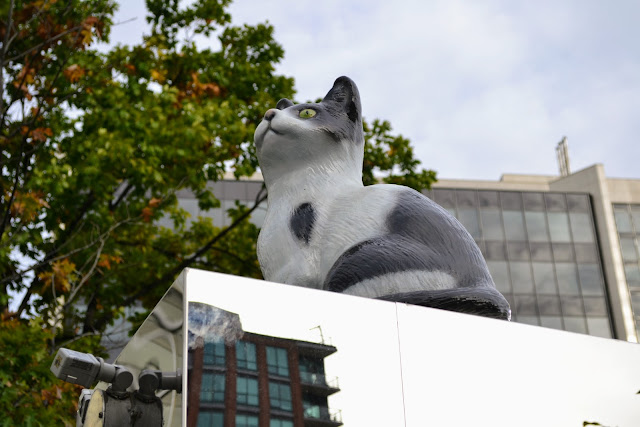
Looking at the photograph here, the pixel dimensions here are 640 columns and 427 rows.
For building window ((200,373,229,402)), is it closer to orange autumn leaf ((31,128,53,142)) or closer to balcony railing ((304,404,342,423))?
balcony railing ((304,404,342,423))

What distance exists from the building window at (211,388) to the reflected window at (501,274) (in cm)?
3149

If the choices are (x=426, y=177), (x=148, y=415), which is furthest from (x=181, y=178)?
(x=148, y=415)

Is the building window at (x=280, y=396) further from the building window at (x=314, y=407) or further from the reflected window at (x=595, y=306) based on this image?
the reflected window at (x=595, y=306)

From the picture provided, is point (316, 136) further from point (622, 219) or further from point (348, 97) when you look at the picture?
point (622, 219)

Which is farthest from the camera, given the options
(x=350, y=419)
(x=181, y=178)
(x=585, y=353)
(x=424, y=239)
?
(x=181, y=178)

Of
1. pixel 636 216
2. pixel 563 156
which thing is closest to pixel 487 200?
pixel 636 216

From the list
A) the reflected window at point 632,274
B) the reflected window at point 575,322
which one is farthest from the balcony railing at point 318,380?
the reflected window at point 632,274

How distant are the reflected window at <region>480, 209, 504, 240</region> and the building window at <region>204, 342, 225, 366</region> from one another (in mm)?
32109

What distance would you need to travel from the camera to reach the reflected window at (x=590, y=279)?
33594 mm

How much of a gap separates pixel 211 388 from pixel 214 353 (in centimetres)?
12

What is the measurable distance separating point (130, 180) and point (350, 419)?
7.29 m

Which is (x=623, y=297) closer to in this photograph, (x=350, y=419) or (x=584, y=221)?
(x=584, y=221)

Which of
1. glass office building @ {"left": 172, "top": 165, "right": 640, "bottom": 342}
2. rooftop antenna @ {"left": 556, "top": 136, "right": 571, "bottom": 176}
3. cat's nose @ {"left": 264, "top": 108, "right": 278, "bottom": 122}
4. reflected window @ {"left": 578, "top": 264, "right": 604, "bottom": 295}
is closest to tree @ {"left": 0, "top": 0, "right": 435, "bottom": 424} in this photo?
cat's nose @ {"left": 264, "top": 108, "right": 278, "bottom": 122}

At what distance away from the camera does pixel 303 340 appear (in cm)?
288
